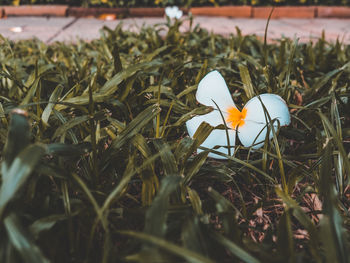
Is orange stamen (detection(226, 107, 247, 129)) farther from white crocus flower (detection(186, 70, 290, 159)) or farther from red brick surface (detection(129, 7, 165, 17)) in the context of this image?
red brick surface (detection(129, 7, 165, 17))

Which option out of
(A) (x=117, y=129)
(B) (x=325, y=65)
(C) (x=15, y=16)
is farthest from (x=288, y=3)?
(A) (x=117, y=129)

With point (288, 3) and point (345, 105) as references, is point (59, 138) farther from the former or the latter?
point (288, 3)

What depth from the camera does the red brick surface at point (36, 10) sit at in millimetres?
4121

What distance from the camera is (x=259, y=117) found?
898mm

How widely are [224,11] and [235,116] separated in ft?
11.8

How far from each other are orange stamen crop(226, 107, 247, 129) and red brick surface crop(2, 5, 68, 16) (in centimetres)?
378

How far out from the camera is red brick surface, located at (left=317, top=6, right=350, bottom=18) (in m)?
4.07

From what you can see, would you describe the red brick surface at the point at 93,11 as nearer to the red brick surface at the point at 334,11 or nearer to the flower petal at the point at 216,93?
the red brick surface at the point at 334,11

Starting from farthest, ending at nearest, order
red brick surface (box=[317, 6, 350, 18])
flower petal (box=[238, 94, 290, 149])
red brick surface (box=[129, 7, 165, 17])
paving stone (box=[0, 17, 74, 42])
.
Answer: red brick surface (box=[129, 7, 165, 17]) < red brick surface (box=[317, 6, 350, 18]) < paving stone (box=[0, 17, 74, 42]) < flower petal (box=[238, 94, 290, 149])

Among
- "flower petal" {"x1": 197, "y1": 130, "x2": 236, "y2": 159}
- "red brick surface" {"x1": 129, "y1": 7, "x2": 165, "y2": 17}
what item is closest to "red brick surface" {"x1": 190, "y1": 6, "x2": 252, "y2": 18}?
"red brick surface" {"x1": 129, "y1": 7, "x2": 165, "y2": 17}

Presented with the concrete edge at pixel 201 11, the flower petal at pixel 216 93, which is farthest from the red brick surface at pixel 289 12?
the flower petal at pixel 216 93

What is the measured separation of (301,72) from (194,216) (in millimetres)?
1240

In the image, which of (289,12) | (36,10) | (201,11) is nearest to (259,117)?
(201,11)

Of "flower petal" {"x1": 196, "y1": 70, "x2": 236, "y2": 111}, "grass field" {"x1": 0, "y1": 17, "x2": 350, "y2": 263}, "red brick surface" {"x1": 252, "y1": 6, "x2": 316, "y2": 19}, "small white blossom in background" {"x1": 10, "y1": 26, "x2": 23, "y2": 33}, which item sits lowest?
"grass field" {"x1": 0, "y1": 17, "x2": 350, "y2": 263}
